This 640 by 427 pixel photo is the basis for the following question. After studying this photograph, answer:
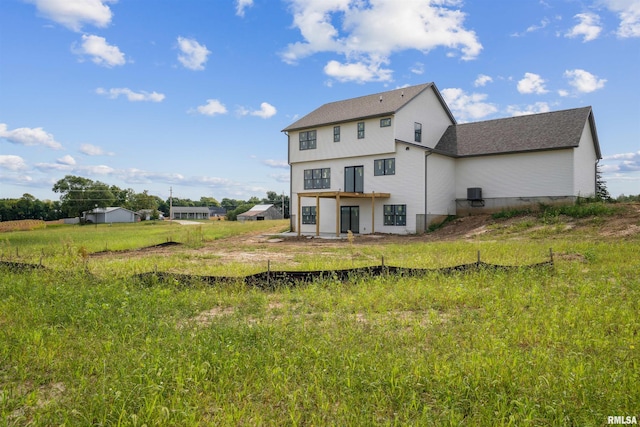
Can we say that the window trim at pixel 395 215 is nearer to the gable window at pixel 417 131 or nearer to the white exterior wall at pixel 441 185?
the white exterior wall at pixel 441 185

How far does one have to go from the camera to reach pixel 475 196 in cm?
3025

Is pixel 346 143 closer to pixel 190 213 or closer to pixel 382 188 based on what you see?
pixel 382 188

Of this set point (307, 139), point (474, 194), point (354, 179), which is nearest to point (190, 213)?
point (307, 139)

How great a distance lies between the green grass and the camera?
4.04 m

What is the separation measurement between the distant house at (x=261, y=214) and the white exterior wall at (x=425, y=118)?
51305mm

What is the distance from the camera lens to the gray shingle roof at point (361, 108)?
3005 centimetres

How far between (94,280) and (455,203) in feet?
87.4

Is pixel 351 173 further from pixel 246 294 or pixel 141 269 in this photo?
pixel 246 294

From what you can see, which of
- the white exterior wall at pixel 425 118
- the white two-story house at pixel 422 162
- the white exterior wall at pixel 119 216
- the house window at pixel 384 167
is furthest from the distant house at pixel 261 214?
the house window at pixel 384 167

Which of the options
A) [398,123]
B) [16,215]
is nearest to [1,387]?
[398,123]

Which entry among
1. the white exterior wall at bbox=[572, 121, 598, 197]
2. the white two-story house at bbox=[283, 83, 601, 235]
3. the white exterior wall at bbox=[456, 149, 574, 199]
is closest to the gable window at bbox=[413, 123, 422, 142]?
the white two-story house at bbox=[283, 83, 601, 235]

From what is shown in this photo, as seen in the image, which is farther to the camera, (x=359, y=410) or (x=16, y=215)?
(x=16, y=215)

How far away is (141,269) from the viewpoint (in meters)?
12.3

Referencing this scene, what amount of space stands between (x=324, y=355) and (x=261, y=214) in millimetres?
77207
